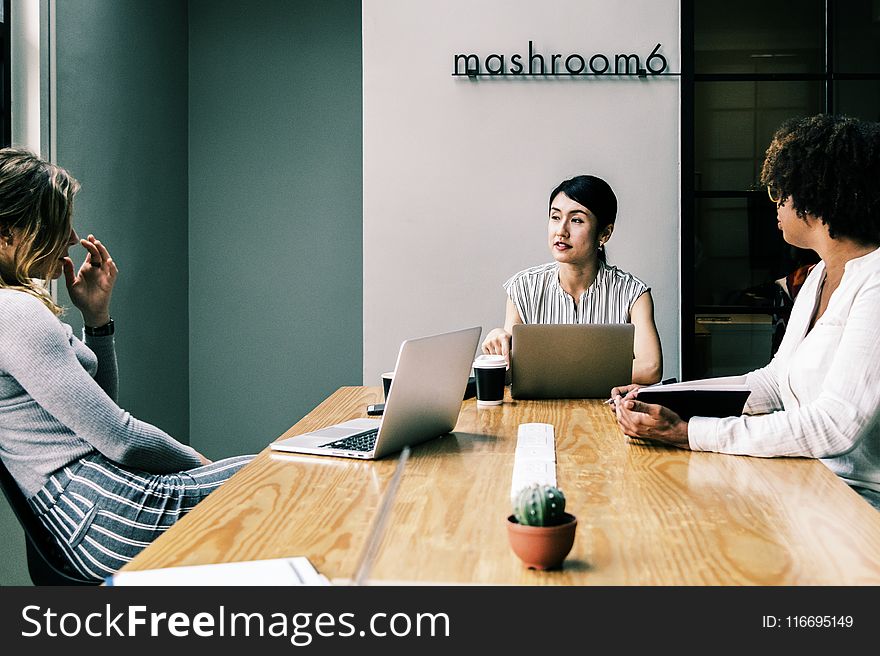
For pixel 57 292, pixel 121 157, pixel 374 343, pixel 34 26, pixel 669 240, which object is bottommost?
pixel 374 343

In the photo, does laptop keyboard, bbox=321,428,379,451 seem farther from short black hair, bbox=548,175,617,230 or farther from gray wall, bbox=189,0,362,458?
gray wall, bbox=189,0,362,458

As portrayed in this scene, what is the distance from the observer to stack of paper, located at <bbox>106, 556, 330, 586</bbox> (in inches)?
34.4

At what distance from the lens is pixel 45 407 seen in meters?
1.46

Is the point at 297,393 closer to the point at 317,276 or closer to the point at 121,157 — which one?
the point at 317,276

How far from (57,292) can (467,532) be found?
8.04ft

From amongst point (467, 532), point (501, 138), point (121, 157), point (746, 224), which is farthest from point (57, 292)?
point (746, 224)

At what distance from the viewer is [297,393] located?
4.46 m

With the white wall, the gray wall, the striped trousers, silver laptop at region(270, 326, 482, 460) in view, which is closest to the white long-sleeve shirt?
silver laptop at region(270, 326, 482, 460)

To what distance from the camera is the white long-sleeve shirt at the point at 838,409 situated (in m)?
1.48

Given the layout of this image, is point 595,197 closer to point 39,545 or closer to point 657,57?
point 657,57

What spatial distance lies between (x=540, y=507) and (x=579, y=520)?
228 mm

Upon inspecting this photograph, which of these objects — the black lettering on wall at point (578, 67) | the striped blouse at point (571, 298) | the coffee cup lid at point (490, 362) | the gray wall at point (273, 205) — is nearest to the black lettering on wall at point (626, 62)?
the black lettering on wall at point (578, 67)

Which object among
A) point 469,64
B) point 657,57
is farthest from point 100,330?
point 657,57

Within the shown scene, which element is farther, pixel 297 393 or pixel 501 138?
pixel 297 393
